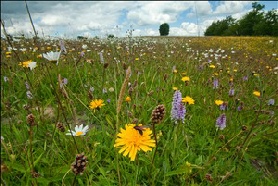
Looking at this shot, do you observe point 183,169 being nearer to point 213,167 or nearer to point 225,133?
point 213,167

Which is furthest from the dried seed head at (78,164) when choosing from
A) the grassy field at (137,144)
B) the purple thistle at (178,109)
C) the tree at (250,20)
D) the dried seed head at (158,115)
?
the tree at (250,20)

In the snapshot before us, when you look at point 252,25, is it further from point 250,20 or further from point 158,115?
point 158,115

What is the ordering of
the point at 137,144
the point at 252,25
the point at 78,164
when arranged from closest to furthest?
the point at 78,164, the point at 137,144, the point at 252,25

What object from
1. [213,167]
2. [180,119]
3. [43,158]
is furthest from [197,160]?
[43,158]

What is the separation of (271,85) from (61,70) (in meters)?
3.35

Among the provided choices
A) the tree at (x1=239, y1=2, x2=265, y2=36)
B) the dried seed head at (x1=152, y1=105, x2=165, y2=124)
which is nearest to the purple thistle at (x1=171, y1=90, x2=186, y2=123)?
the dried seed head at (x1=152, y1=105, x2=165, y2=124)

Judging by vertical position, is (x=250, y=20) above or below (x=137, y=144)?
above

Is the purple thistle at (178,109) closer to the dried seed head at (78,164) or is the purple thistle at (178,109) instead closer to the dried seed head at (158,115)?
the dried seed head at (158,115)

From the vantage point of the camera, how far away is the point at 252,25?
40938 millimetres

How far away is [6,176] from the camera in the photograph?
170cm

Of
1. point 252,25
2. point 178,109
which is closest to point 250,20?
point 252,25

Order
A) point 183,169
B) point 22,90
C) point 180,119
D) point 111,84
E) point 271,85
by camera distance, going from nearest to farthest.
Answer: point 183,169 < point 180,119 < point 22,90 < point 111,84 < point 271,85

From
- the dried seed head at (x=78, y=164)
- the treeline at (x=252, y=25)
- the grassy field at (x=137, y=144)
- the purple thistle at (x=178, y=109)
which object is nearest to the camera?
the dried seed head at (x=78, y=164)

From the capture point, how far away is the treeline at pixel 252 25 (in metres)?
30.4
